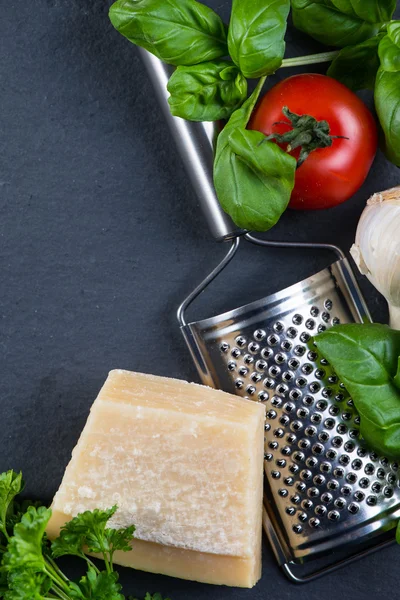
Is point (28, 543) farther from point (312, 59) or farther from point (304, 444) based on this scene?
point (312, 59)

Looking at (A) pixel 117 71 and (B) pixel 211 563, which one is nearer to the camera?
(B) pixel 211 563

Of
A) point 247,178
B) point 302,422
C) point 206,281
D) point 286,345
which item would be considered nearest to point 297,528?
point 302,422

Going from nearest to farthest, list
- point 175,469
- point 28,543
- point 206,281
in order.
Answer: point 28,543 → point 175,469 → point 206,281

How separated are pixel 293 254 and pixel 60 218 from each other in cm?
35

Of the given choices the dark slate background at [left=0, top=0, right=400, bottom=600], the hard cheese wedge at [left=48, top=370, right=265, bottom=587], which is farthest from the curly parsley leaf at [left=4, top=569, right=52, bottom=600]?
the dark slate background at [left=0, top=0, right=400, bottom=600]

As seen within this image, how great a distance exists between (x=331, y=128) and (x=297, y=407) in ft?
1.24

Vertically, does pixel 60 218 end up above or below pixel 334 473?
above

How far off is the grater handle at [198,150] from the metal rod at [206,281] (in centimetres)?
3

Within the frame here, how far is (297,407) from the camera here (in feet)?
3.50

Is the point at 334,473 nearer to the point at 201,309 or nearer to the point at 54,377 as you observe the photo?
the point at 201,309

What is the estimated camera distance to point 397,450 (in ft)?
3.20

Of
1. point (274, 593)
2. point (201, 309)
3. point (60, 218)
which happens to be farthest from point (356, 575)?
point (60, 218)

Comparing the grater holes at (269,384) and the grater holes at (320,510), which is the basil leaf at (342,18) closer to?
the grater holes at (269,384)

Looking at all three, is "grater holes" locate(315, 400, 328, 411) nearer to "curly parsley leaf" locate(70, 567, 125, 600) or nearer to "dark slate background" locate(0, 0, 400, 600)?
"dark slate background" locate(0, 0, 400, 600)
